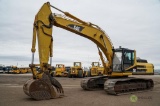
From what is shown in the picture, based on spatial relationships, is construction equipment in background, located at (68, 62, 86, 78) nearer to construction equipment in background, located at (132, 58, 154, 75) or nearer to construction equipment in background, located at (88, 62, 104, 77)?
construction equipment in background, located at (88, 62, 104, 77)

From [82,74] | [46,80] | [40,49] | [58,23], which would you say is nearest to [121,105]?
[46,80]

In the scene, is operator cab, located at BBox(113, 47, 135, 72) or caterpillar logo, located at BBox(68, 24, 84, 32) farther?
operator cab, located at BBox(113, 47, 135, 72)

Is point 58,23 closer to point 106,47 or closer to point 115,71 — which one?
point 106,47

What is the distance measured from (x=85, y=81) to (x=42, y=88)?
562cm

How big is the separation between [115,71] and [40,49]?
5.89 meters

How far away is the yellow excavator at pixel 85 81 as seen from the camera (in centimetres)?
1103

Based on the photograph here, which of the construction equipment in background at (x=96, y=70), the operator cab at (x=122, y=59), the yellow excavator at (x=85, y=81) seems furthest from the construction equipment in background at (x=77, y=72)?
the operator cab at (x=122, y=59)

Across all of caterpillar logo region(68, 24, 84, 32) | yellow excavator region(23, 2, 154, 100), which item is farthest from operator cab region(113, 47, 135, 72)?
caterpillar logo region(68, 24, 84, 32)

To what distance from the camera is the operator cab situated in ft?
47.6

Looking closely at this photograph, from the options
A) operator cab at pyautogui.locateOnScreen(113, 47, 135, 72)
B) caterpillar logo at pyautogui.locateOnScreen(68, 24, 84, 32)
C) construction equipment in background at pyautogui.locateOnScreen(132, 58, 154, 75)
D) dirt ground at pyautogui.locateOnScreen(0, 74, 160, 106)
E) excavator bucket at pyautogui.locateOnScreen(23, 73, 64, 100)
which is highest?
caterpillar logo at pyautogui.locateOnScreen(68, 24, 84, 32)

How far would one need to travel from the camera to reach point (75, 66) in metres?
33.4

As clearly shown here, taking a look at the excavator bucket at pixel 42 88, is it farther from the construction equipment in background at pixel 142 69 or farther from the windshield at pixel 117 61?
the construction equipment in background at pixel 142 69

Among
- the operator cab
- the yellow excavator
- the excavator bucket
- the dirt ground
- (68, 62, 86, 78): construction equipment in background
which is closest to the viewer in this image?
the dirt ground

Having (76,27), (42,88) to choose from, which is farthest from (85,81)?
(42,88)
